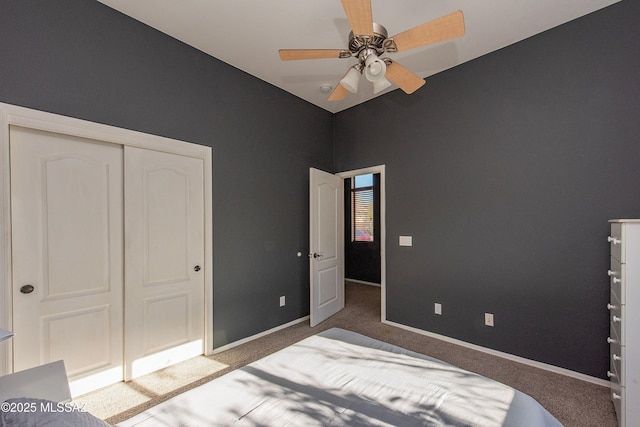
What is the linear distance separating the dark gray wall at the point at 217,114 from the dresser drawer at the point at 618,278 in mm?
2924

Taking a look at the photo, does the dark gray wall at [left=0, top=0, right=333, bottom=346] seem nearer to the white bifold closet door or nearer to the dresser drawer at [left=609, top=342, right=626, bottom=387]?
the white bifold closet door

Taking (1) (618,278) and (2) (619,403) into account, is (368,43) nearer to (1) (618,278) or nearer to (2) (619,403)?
(1) (618,278)

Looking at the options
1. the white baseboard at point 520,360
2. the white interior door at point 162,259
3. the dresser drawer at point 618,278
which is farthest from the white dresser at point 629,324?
the white interior door at point 162,259

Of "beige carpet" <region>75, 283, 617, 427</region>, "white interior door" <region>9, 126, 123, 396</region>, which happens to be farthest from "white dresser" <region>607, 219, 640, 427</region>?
"white interior door" <region>9, 126, 123, 396</region>

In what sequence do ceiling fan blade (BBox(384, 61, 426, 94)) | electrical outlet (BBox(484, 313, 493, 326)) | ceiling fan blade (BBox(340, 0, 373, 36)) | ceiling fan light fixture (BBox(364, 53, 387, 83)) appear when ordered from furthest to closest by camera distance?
electrical outlet (BBox(484, 313, 493, 326)) < ceiling fan blade (BBox(384, 61, 426, 94)) < ceiling fan light fixture (BBox(364, 53, 387, 83)) < ceiling fan blade (BBox(340, 0, 373, 36))

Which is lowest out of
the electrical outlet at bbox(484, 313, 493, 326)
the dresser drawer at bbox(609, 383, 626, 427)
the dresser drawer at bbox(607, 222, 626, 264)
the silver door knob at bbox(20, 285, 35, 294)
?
the dresser drawer at bbox(609, 383, 626, 427)

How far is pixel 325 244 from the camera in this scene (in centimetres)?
379

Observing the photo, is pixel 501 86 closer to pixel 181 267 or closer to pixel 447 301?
pixel 447 301

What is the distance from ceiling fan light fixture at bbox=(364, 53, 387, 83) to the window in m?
4.34

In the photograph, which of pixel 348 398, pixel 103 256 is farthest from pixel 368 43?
pixel 103 256

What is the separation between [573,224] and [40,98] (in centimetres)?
415

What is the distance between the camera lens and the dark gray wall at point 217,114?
6.26ft

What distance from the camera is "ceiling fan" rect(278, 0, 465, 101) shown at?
1423mm

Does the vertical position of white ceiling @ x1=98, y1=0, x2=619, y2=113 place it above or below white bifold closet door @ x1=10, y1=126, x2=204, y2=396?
above
